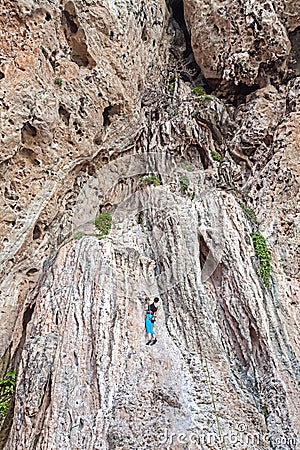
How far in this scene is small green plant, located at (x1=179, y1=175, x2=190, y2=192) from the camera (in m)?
10.3

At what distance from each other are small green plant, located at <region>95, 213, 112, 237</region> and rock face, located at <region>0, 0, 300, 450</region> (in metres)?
0.17

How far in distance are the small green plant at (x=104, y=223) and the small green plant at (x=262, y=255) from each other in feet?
12.0

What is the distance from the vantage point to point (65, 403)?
6539 mm

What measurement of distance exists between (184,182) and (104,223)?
254 centimetres

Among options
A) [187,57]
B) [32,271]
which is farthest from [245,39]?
[32,271]

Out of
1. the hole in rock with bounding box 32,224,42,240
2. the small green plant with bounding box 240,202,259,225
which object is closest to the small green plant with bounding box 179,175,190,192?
the small green plant with bounding box 240,202,259,225

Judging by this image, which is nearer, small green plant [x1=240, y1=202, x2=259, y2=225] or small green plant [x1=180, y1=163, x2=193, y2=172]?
small green plant [x1=240, y1=202, x2=259, y2=225]

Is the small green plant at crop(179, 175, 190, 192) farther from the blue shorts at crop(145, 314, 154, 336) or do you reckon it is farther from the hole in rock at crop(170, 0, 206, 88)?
the hole in rock at crop(170, 0, 206, 88)

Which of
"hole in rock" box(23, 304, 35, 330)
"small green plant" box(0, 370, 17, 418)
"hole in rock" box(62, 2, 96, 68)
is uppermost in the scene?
"hole in rock" box(62, 2, 96, 68)

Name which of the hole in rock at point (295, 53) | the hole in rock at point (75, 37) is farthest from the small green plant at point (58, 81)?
the hole in rock at point (295, 53)

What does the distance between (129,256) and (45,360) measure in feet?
9.60

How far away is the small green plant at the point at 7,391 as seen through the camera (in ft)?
24.6

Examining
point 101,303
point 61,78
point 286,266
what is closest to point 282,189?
point 286,266

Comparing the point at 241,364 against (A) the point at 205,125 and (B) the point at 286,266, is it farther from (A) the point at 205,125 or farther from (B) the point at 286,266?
(A) the point at 205,125
